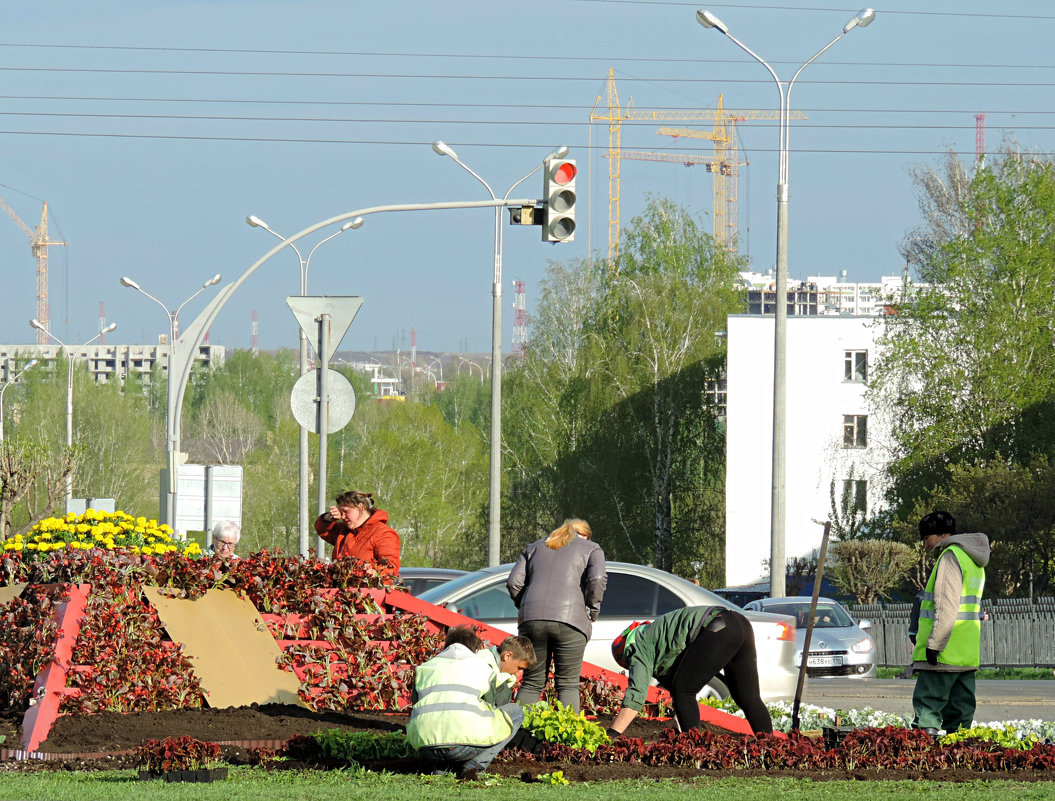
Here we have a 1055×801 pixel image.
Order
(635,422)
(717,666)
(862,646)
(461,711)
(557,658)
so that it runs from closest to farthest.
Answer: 1. (461,711)
2. (717,666)
3. (557,658)
4. (862,646)
5. (635,422)

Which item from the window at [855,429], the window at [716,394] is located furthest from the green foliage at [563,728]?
the window at [855,429]

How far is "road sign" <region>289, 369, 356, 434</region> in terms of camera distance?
15922 millimetres

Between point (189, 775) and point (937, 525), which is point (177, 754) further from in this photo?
point (937, 525)

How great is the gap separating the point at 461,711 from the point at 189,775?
150 cm

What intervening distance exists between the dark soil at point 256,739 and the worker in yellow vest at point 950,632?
4.20 ft

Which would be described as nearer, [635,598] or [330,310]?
[635,598]

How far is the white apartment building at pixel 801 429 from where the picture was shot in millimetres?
57094

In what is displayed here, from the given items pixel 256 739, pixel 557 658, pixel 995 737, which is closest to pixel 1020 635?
pixel 995 737

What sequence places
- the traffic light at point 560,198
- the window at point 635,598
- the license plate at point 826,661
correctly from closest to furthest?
the window at point 635,598 → the traffic light at point 560,198 → the license plate at point 826,661

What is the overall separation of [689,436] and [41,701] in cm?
5003

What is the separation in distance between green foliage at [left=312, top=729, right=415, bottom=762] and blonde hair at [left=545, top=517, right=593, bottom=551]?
190 centimetres

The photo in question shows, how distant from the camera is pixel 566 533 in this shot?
33.3 ft

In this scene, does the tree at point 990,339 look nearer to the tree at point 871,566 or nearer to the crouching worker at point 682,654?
the tree at point 871,566

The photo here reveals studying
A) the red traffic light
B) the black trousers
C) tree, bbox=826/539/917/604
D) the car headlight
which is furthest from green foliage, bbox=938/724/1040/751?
tree, bbox=826/539/917/604
